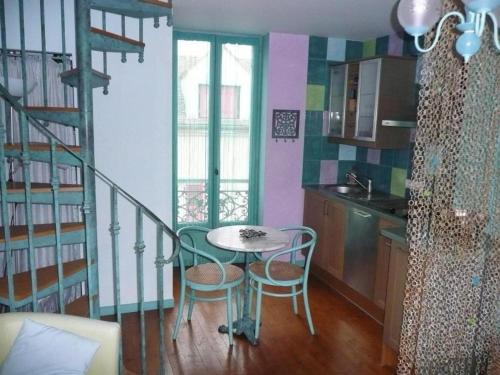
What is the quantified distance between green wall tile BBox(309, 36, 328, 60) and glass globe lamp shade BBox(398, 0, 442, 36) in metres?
3.15

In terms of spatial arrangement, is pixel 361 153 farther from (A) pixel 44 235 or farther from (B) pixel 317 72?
(A) pixel 44 235

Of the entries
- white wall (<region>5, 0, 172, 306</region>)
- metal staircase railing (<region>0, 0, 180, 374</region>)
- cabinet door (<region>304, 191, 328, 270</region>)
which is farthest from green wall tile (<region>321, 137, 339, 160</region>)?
metal staircase railing (<region>0, 0, 180, 374</region>)

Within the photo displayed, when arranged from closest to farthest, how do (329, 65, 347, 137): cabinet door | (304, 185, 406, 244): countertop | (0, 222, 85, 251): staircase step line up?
(0, 222, 85, 251): staircase step < (304, 185, 406, 244): countertop < (329, 65, 347, 137): cabinet door

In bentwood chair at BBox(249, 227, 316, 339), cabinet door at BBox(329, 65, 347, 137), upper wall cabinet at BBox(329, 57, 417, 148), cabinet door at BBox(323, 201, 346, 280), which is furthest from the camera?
cabinet door at BBox(329, 65, 347, 137)

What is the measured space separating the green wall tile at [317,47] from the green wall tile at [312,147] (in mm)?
889

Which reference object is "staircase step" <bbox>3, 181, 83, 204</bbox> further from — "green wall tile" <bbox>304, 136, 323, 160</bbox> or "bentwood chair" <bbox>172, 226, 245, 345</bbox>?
"green wall tile" <bbox>304, 136, 323, 160</bbox>

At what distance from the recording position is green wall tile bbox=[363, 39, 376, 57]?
4.64 m

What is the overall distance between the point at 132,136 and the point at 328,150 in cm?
230

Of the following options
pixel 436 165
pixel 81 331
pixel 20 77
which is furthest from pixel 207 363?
pixel 20 77

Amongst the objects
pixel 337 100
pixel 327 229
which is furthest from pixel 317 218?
pixel 337 100

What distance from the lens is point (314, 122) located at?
478cm

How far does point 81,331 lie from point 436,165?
1.97 m

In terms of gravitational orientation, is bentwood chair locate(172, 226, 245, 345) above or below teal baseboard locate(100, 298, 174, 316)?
above

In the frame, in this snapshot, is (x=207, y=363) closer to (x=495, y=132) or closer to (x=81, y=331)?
(x=81, y=331)
